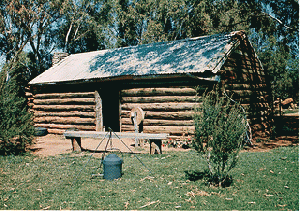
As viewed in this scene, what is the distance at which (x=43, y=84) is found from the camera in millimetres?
14758

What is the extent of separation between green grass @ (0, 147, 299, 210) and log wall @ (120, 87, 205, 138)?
2744 millimetres

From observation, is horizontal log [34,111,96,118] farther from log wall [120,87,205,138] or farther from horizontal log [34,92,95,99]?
log wall [120,87,205,138]

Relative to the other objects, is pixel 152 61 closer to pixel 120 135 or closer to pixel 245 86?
pixel 245 86

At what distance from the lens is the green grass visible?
16.2 feet

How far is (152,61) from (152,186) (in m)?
7.73

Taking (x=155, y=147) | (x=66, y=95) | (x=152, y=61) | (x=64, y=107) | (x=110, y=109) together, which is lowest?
(x=155, y=147)

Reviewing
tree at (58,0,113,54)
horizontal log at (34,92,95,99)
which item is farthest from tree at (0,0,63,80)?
horizontal log at (34,92,95,99)

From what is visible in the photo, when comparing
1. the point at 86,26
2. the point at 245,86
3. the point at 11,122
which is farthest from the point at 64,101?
the point at 86,26

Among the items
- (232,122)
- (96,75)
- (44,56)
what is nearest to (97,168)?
(232,122)

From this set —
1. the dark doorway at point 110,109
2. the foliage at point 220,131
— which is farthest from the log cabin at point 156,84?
the foliage at point 220,131

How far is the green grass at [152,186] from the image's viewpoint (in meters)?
4.93

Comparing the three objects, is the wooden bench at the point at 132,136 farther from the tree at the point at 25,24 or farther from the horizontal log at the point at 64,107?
the tree at the point at 25,24

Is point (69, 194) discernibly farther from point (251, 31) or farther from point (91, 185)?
point (251, 31)

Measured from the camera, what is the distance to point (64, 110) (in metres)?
14.5
